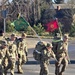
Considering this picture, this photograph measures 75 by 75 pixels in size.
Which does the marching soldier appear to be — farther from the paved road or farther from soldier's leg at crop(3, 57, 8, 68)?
the paved road

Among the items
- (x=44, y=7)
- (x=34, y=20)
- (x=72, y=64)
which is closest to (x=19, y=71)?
(x=72, y=64)

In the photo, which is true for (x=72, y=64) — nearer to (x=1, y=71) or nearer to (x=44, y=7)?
(x=1, y=71)

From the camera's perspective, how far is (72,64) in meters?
20.4

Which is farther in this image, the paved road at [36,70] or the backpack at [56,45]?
the paved road at [36,70]

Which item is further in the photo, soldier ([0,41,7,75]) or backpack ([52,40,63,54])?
backpack ([52,40,63,54])

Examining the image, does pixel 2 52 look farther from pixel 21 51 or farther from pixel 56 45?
pixel 21 51

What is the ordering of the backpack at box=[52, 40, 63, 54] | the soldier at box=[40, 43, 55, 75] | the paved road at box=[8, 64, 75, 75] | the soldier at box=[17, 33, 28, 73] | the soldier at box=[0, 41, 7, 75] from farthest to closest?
the paved road at box=[8, 64, 75, 75] → the soldier at box=[17, 33, 28, 73] → the backpack at box=[52, 40, 63, 54] → the soldier at box=[40, 43, 55, 75] → the soldier at box=[0, 41, 7, 75]

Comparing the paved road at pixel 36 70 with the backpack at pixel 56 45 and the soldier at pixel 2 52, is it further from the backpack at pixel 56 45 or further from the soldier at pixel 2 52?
the soldier at pixel 2 52

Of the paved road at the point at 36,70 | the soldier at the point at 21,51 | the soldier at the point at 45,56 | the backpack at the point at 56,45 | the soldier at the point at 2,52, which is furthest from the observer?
the paved road at the point at 36,70

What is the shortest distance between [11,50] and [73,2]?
50.1 metres

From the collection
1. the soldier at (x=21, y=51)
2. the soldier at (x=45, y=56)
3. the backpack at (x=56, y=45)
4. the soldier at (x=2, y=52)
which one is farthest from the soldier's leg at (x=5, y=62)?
the soldier at (x=21, y=51)

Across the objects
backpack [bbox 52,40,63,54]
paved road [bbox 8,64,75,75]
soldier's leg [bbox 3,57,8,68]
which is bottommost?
paved road [bbox 8,64,75,75]

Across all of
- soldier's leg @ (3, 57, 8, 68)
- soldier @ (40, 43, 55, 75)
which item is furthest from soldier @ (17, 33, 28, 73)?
soldier @ (40, 43, 55, 75)

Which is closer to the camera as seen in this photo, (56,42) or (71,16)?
(56,42)
